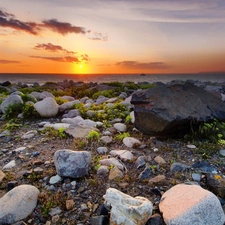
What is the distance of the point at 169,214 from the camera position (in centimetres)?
264

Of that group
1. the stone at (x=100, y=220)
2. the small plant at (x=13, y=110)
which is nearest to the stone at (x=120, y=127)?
the stone at (x=100, y=220)

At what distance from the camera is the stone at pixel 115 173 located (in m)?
3.44

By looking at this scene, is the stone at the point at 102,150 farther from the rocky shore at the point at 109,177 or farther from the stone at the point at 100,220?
the stone at the point at 100,220

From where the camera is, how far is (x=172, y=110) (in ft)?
16.0

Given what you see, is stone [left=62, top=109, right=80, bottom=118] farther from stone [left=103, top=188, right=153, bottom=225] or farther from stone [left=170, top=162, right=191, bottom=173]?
stone [left=103, top=188, right=153, bottom=225]

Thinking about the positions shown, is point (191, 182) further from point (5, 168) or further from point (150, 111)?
point (5, 168)

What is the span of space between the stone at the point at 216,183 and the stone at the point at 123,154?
129cm

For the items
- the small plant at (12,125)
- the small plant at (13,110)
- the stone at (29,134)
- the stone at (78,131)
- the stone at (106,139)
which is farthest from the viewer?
the small plant at (13,110)

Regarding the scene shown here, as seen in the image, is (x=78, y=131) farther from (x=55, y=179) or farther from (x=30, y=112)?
(x=30, y=112)

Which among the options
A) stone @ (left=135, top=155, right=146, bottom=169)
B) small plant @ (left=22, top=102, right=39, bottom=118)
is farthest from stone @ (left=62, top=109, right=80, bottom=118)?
stone @ (left=135, top=155, right=146, bottom=169)

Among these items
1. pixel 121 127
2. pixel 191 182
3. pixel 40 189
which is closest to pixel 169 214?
pixel 191 182

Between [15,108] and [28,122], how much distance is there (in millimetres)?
1021

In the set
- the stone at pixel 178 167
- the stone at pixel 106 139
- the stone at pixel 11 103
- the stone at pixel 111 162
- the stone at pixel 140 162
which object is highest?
the stone at pixel 11 103

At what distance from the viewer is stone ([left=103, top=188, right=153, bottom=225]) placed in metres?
2.49
